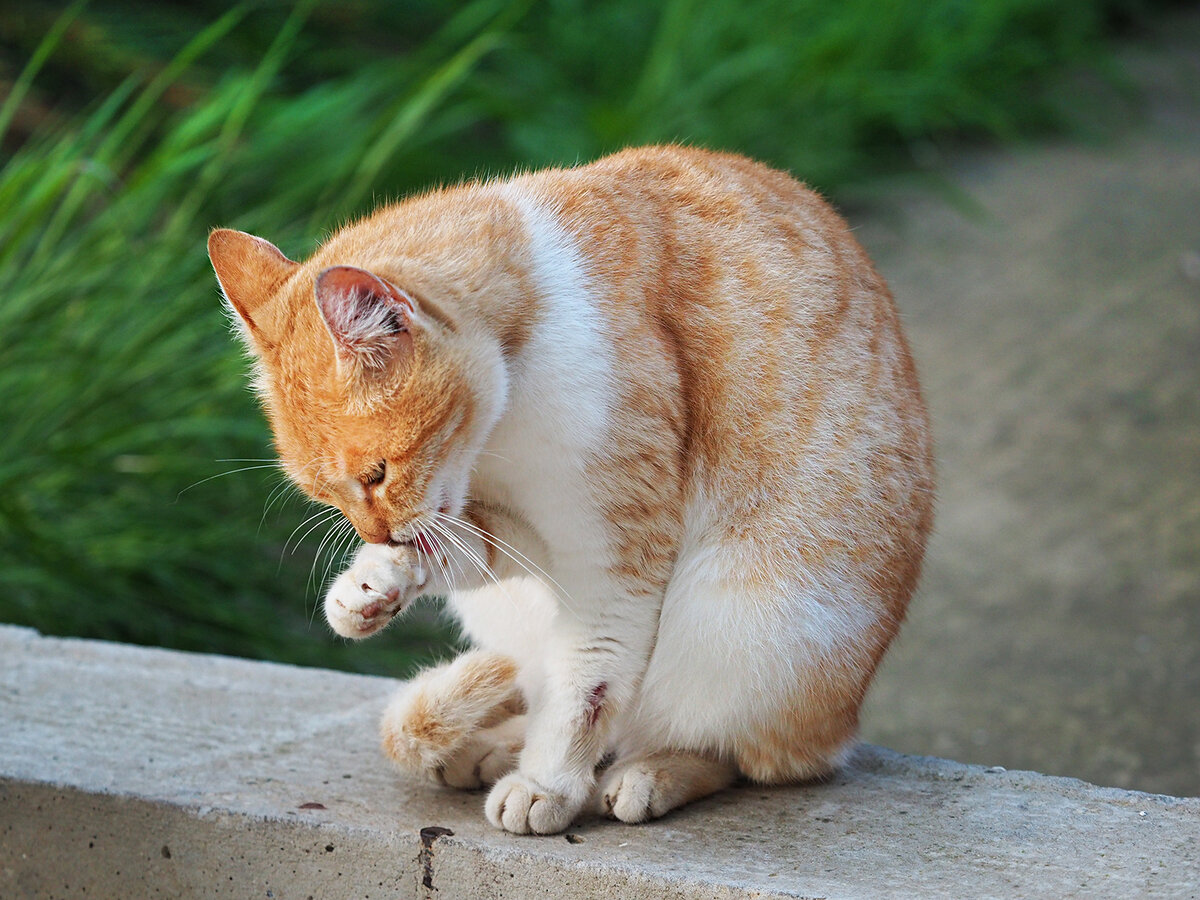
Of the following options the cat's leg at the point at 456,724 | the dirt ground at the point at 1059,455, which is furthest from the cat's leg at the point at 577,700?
the dirt ground at the point at 1059,455

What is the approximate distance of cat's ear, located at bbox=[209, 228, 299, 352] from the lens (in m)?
1.79

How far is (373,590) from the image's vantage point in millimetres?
1829

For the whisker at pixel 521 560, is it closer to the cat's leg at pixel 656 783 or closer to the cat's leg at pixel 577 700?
the cat's leg at pixel 577 700

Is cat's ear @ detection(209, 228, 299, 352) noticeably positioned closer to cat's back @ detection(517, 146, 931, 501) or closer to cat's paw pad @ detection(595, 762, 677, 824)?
cat's back @ detection(517, 146, 931, 501)

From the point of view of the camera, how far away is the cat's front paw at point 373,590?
1824mm

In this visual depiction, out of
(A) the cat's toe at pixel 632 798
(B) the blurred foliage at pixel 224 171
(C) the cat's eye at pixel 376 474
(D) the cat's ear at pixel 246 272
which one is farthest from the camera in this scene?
(B) the blurred foliage at pixel 224 171

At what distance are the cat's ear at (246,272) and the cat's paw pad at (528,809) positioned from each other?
0.74m

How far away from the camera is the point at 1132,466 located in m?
4.50

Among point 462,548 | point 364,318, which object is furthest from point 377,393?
point 462,548

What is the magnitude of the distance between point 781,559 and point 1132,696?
6.96 ft

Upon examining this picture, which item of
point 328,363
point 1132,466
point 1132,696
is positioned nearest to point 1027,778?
point 328,363

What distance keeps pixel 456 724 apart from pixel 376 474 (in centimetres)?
50

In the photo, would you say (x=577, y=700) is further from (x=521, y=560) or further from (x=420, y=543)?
(x=420, y=543)

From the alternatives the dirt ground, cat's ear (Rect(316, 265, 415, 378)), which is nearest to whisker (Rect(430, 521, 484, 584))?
cat's ear (Rect(316, 265, 415, 378))
